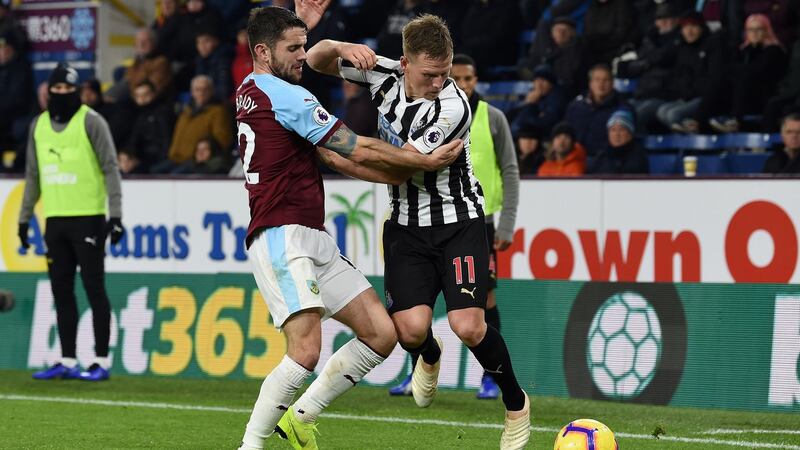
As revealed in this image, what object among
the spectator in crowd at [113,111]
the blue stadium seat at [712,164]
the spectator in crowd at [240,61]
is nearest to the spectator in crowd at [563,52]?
the blue stadium seat at [712,164]

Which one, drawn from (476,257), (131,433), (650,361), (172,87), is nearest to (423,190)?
(476,257)

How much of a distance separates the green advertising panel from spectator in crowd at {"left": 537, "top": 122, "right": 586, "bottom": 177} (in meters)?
2.26

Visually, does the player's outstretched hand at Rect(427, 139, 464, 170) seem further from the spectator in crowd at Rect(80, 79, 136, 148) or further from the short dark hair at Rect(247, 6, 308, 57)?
the spectator in crowd at Rect(80, 79, 136, 148)

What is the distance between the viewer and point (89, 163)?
11.3 metres

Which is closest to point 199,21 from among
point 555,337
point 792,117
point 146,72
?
point 146,72

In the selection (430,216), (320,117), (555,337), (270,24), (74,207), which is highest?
(270,24)

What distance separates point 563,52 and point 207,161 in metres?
3.84

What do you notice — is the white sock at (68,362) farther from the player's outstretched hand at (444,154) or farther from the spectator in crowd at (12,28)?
the spectator in crowd at (12,28)

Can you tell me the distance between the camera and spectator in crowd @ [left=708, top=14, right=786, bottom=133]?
13141 millimetres

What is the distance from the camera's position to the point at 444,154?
6.84m

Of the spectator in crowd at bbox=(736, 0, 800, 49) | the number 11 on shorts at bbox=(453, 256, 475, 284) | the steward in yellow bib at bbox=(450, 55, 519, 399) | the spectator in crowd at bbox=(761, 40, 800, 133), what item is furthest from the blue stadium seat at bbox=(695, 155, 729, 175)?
the number 11 on shorts at bbox=(453, 256, 475, 284)

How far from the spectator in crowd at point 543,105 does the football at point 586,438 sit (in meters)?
7.38

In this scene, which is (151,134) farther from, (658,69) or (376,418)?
(376,418)

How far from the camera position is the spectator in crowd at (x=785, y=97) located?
1295 cm
